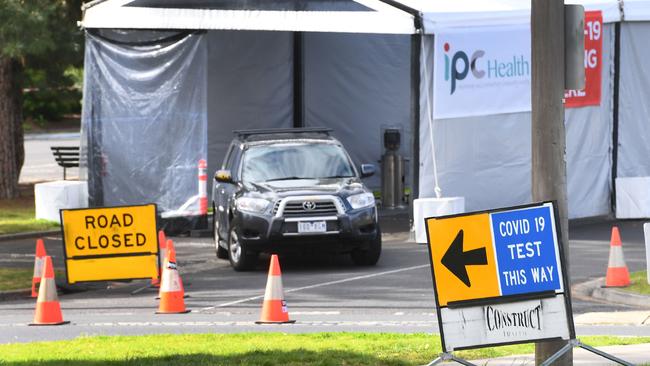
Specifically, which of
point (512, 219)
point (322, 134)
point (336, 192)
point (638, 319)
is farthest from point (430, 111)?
point (512, 219)

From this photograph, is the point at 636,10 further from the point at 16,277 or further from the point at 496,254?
the point at 496,254

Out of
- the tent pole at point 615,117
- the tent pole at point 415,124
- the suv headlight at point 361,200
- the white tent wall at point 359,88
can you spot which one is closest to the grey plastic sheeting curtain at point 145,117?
the tent pole at point 415,124

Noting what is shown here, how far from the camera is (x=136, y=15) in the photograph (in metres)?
24.1

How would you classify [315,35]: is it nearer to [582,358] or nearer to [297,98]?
[297,98]

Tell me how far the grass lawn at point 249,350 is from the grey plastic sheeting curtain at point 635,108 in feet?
43.0

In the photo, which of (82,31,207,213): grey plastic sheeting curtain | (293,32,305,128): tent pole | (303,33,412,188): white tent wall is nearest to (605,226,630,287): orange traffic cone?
(82,31,207,213): grey plastic sheeting curtain

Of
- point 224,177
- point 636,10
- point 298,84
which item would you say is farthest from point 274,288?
point 298,84

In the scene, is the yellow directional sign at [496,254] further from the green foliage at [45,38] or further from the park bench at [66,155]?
the park bench at [66,155]

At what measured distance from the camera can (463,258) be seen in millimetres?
9430

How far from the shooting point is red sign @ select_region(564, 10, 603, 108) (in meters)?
24.1

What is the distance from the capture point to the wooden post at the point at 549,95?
930 centimetres

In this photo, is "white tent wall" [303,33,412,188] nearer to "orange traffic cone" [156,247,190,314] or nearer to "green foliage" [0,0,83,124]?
"green foliage" [0,0,83,124]

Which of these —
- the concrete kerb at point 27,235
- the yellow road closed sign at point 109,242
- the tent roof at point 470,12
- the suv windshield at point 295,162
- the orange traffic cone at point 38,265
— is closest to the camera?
the yellow road closed sign at point 109,242

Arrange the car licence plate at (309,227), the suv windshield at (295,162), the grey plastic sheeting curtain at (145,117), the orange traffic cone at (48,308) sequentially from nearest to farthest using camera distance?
the orange traffic cone at (48,308), the car licence plate at (309,227), the suv windshield at (295,162), the grey plastic sheeting curtain at (145,117)
